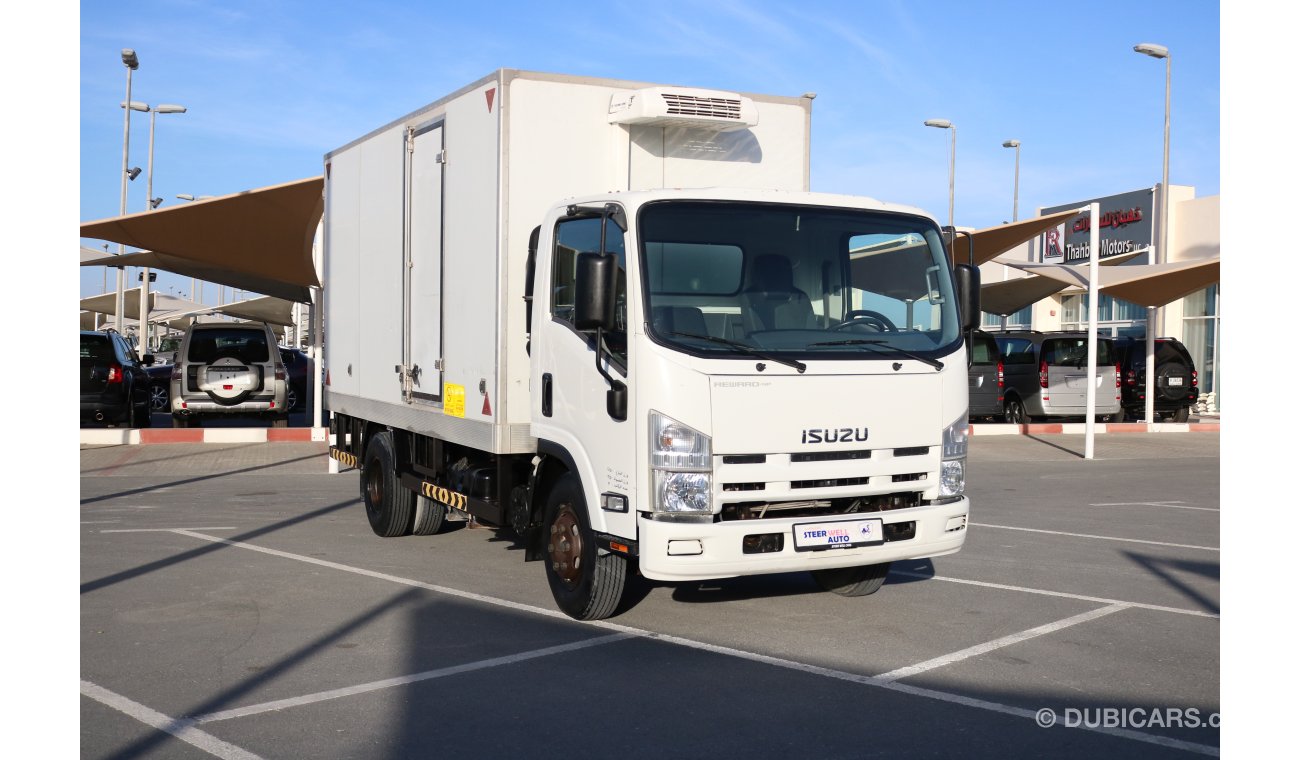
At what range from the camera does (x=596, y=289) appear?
6539mm

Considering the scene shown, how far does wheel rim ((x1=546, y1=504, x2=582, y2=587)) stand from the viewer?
7281 mm

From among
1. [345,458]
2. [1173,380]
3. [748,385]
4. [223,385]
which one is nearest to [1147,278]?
[1173,380]

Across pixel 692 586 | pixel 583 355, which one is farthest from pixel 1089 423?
pixel 583 355

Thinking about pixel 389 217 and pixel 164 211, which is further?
pixel 164 211

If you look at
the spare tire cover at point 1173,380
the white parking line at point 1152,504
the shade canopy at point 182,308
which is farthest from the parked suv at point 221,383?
the spare tire cover at point 1173,380

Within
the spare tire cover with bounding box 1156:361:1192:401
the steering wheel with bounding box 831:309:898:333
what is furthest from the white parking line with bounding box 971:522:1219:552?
the spare tire cover with bounding box 1156:361:1192:401

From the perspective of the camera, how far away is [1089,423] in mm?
19438

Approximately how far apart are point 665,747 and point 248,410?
57.0 ft

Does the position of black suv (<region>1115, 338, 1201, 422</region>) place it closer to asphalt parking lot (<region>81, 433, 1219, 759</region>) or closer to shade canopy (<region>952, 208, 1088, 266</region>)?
shade canopy (<region>952, 208, 1088, 266</region>)

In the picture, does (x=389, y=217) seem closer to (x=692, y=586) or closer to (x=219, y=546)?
(x=219, y=546)

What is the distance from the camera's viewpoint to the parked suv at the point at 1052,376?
81.3ft

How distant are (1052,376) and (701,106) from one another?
1858cm

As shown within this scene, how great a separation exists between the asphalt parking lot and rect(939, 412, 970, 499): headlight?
2.73 feet

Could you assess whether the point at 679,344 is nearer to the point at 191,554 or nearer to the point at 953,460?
the point at 953,460
